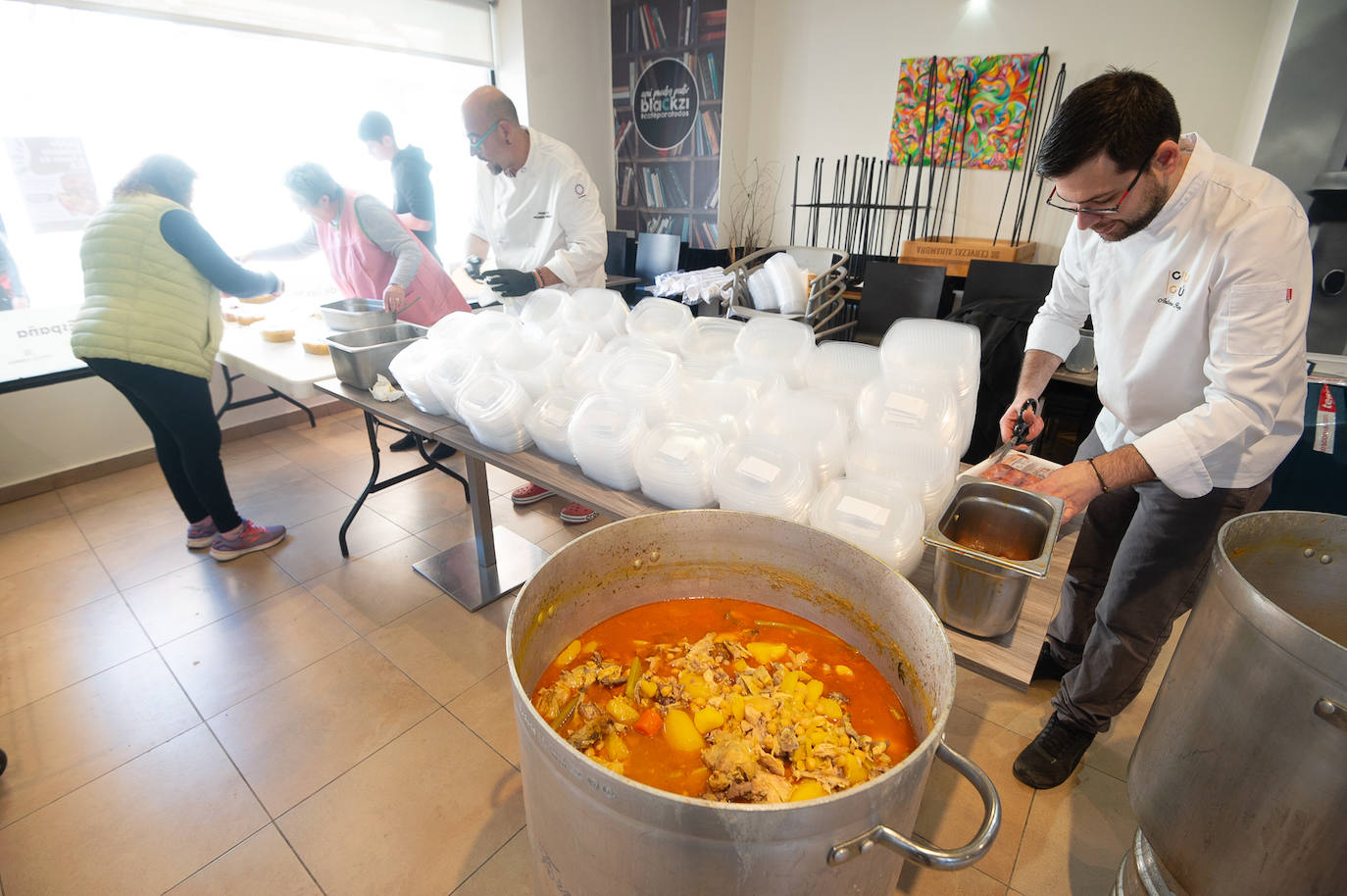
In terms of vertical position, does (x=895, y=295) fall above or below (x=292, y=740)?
above

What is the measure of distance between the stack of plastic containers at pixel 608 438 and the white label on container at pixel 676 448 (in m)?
0.09

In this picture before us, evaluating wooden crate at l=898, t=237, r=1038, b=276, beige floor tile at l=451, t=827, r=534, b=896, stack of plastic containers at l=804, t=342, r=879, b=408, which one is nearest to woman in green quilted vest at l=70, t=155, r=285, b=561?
beige floor tile at l=451, t=827, r=534, b=896

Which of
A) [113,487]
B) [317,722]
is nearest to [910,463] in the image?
[317,722]

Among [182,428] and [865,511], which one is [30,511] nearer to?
[182,428]

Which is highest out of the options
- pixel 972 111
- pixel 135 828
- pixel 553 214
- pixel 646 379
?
pixel 972 111

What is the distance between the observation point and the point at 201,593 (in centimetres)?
238

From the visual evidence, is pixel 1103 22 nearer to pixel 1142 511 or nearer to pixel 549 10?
pixel 1142 511

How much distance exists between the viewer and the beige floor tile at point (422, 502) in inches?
114

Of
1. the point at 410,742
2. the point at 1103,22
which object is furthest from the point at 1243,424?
the point at 1103,22

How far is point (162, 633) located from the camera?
217 cm

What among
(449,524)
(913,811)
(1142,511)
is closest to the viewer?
(913,811)

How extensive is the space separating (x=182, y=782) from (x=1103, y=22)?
520cm

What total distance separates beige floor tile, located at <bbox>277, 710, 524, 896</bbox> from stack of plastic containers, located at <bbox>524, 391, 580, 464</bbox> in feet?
2.97

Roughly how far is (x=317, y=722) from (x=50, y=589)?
1545 millimetres
